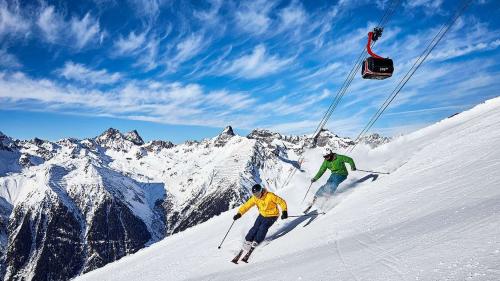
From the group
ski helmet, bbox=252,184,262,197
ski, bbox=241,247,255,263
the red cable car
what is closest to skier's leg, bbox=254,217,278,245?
ski, bbox=241,247,255,263

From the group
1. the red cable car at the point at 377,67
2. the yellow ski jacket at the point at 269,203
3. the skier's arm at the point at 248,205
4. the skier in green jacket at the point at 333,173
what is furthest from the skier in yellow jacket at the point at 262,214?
the red cable car at the point at 377,67

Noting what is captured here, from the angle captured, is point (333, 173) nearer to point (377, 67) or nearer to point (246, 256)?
point (377, 67)

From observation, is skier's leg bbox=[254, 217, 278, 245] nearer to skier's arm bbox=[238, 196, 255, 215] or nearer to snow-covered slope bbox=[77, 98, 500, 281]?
snow-covered slope bbox=[77, 98, 500, 281]

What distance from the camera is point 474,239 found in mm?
6629

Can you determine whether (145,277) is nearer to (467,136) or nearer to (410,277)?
(410,277)

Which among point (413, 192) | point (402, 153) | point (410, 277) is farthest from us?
→ point (402, 153)

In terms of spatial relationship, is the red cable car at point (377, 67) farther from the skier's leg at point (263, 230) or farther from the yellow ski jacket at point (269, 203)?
the skier's leg at point (263, 230)

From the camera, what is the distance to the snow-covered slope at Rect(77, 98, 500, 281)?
6723mm

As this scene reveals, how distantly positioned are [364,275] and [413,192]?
628 centimetres

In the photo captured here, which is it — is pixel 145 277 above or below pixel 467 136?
below

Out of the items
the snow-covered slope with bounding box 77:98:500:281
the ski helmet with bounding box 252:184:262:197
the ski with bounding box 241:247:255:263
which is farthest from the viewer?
the ski helmet with bounding box 252:184:262:197

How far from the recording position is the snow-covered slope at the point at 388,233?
6723 mm

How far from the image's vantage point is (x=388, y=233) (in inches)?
367

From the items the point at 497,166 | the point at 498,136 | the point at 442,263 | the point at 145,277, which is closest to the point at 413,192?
the point at 497,166
